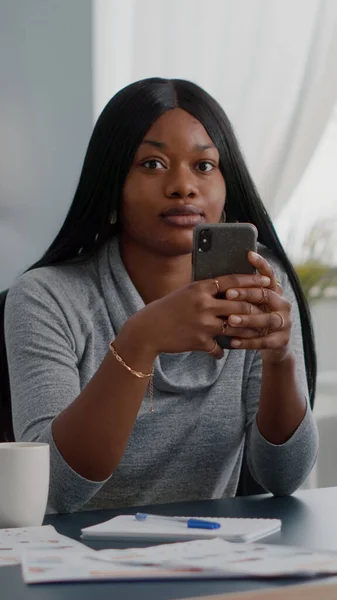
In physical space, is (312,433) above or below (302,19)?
below

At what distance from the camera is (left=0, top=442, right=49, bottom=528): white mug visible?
42.5 inches

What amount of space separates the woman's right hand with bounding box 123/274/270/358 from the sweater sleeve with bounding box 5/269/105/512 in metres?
0.19

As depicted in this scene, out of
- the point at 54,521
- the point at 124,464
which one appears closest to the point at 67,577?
the point at 54,521

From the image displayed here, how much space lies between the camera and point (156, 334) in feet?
4.05

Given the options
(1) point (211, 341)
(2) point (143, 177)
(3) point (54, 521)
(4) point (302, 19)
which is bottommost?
(3) point (54, 521)

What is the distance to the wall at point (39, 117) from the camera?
8.99 feet

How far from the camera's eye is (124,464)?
1.46 m

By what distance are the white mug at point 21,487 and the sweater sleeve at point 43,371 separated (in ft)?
0.49

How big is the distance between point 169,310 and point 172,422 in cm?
31

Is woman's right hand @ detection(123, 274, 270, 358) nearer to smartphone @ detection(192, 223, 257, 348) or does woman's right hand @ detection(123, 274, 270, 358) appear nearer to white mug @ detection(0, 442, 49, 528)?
smartphone @ detection(192, 223, 257, 348)

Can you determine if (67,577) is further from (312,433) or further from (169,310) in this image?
(312,433)

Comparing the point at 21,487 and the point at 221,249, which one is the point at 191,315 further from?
the point at 21,487

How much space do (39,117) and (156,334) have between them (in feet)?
5.57

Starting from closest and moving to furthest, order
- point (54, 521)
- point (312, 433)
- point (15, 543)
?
1. point (15, 543)
2. point (54, 521)
3. point (312, 433)
